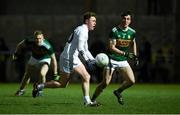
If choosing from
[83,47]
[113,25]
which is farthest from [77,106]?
[113,25]

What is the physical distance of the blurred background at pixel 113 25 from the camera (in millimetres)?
32531

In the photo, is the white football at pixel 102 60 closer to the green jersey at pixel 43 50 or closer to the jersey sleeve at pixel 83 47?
the jersey sleeve at pixel 83 47

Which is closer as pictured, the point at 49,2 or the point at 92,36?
the point at 92,36

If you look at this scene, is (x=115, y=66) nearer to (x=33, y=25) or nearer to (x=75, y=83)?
(x=75, y=83)

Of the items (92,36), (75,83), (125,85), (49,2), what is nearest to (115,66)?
(125,85)

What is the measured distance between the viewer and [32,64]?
21.1 m

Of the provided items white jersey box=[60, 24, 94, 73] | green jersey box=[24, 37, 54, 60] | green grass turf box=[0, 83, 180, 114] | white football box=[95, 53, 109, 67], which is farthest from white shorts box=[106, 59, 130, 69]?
green jersey box=[24, 37, 54, 60]

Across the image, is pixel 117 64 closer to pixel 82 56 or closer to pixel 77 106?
pixel 82 56

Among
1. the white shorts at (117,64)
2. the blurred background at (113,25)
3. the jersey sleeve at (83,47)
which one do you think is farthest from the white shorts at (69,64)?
the blurred background at (113,25)

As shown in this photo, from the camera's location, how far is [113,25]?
34.8 m

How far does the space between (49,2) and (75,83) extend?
9.15 m

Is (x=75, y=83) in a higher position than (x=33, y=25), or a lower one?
lower

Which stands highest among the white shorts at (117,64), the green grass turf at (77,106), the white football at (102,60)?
the white football at (102,60)

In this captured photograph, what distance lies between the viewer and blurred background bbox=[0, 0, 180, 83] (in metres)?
32.5
